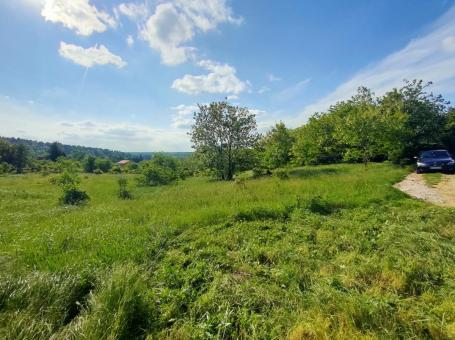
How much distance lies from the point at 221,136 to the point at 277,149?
5.96 m

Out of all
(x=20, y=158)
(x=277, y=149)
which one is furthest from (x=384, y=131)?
(x=20, y=158)

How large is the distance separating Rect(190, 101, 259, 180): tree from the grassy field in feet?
56.0

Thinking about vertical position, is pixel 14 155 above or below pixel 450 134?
below

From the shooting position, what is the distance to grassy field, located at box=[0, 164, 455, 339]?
2873 mm

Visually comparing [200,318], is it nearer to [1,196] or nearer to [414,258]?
[414,258]

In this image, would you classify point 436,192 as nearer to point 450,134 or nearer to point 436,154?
point 436,154

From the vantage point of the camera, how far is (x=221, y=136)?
24281 millimetres

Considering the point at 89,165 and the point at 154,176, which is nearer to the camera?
the point at 154,176

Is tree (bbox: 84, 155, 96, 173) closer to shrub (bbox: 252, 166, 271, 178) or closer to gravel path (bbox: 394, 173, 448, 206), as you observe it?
shrub (bbox: 252, 166, 271, 178)

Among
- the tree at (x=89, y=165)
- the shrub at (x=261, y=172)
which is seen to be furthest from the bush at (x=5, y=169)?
the shrub at (x=261, y=172)

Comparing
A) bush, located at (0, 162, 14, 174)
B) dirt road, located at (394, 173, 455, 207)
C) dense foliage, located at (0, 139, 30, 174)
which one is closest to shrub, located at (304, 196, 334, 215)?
dirt road, located at (394, 173, 455, 207)

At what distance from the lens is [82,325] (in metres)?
2.74

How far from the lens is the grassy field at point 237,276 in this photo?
287cm

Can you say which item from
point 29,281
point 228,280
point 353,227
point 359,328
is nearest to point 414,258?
point 353,227
